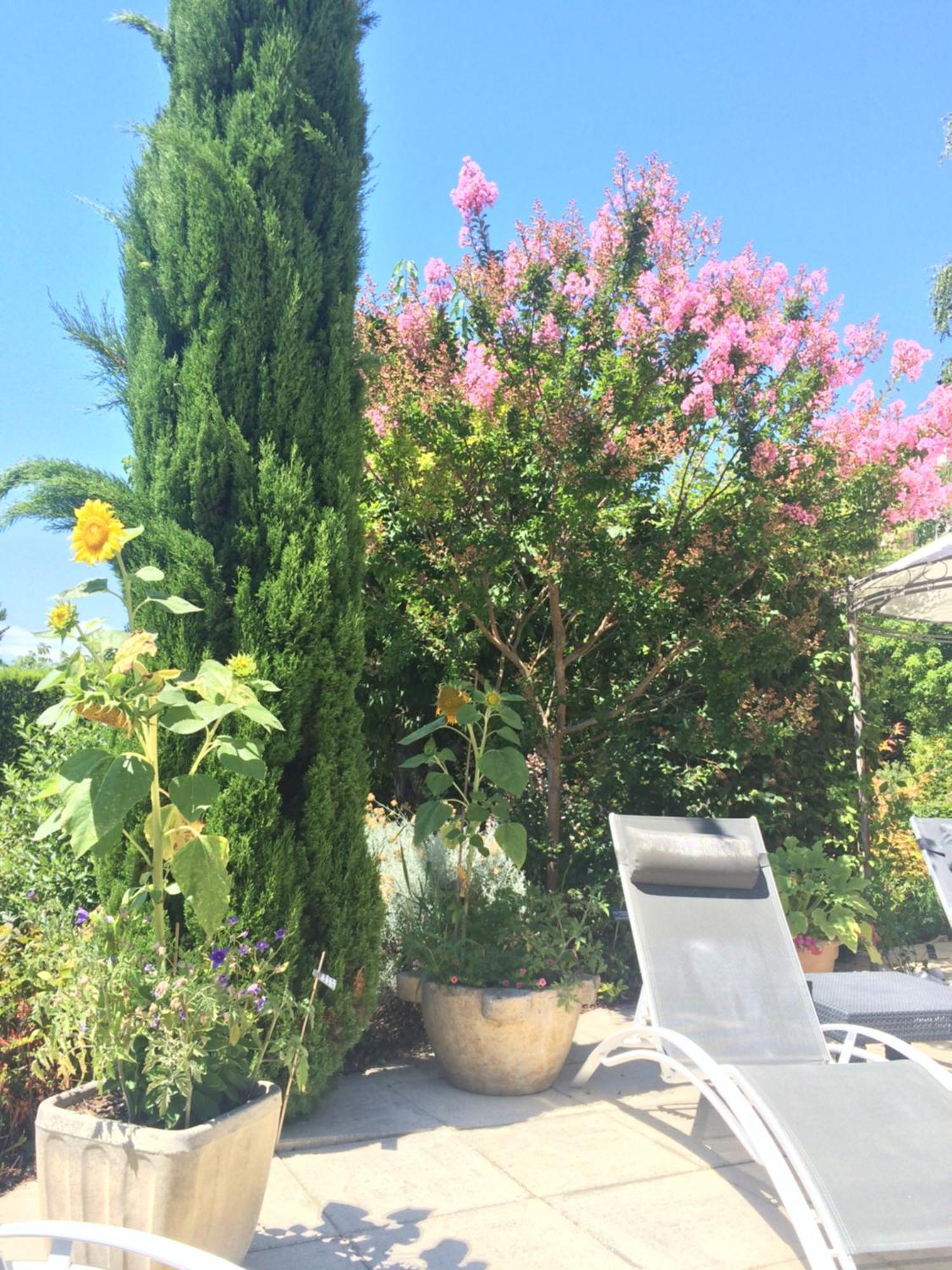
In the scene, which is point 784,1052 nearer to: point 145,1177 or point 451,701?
point 451,701

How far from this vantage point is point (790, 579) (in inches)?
214

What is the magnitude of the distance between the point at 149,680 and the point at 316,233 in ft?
7.14

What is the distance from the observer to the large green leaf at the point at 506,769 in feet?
13.3

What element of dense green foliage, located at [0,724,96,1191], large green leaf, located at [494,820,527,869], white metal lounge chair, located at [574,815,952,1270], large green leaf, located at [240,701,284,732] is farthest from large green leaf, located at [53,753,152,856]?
large green leaf, located at [494,820,527,869]

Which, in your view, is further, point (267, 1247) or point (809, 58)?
point (809, 58)

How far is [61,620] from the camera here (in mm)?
2420

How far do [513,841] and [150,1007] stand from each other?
188 cm

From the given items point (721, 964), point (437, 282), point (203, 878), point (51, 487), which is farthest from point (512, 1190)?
point (437, 282)

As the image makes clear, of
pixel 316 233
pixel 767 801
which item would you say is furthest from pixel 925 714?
pixel 316 233

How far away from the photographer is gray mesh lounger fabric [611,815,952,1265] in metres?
2.27

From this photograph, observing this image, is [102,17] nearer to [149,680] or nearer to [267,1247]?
[149,680]

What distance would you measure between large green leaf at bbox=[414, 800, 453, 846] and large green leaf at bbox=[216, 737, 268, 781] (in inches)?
61.4

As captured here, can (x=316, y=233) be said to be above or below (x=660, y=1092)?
above

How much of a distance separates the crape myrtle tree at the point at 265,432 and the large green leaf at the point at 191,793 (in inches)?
36.6
